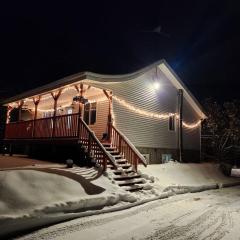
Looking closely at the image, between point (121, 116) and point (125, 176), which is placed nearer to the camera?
point (125, 176)

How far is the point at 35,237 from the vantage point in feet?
20.5

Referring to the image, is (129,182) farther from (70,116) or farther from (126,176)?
(70,116)

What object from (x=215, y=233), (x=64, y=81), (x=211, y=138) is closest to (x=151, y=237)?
(x=215, y=233)

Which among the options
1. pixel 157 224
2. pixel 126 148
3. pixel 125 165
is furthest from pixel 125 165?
pixel 157 224

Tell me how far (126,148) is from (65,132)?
3.18m

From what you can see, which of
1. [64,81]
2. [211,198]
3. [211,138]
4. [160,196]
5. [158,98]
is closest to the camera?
[160,196]

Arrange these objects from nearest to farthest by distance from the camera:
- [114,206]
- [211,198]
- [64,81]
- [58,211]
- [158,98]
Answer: [58,211] < [114,206] < [211,198] < [64,81] < [158,98]

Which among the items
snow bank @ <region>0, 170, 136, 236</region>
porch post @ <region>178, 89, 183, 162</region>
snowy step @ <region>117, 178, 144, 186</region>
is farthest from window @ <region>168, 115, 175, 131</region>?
snow bank @ <region>0, 170, 136, 236</region>

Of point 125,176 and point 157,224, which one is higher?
point 125,176

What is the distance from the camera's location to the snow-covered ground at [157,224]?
656 centimetres

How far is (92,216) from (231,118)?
3070cm

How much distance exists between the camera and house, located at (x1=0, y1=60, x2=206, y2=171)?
14.4 meters

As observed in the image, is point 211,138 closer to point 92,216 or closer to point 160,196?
point 160,196

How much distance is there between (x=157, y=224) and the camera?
7.59 m
